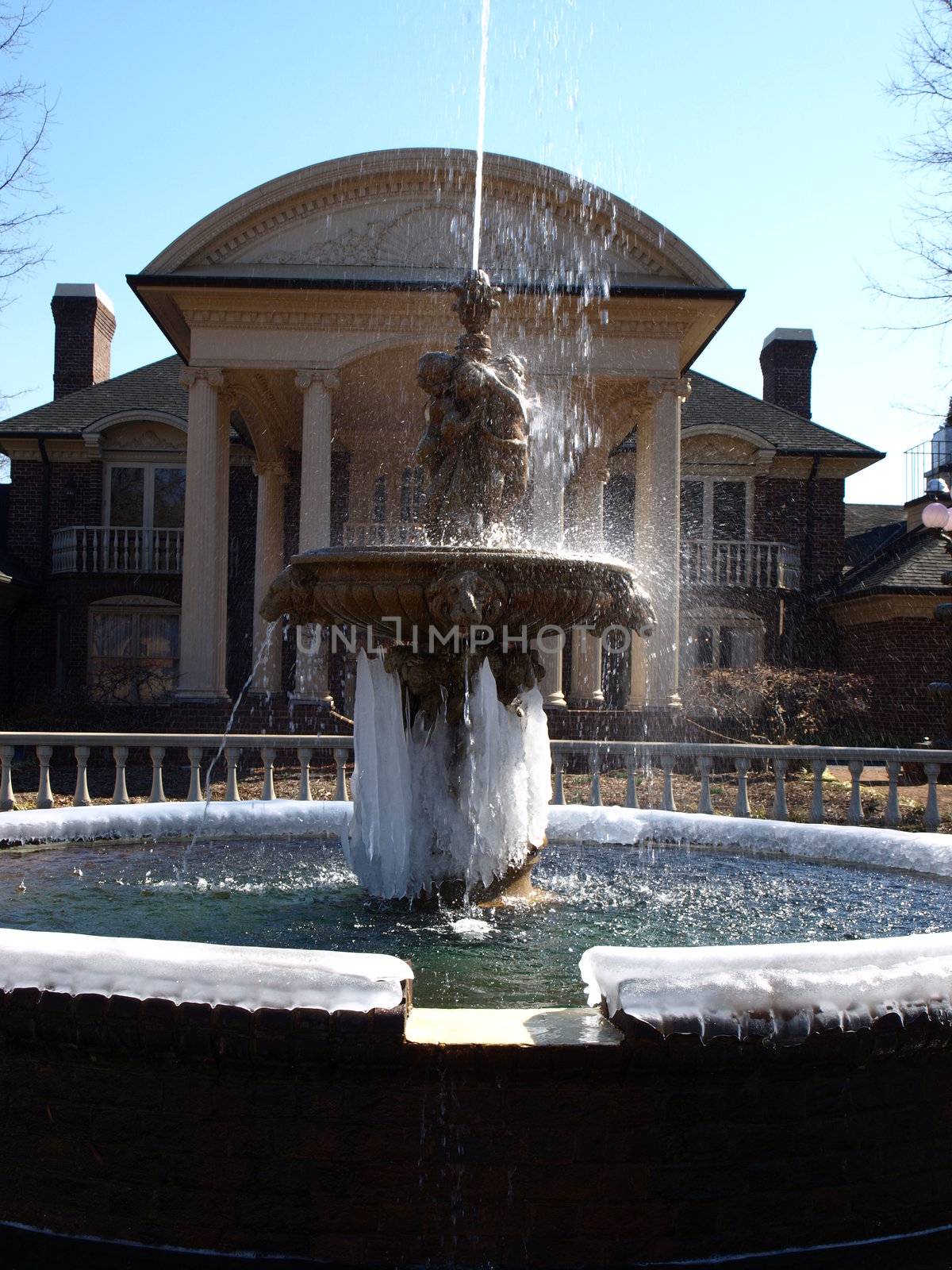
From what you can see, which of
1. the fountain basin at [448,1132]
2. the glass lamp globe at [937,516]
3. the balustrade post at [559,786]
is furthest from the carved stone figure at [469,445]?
the glass lamp globe at [937,516]

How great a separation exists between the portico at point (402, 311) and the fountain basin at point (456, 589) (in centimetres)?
1396

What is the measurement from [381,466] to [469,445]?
62.3 feet

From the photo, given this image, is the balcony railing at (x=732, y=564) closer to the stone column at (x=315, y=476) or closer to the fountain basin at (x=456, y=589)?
the stone column at (x=315, y=476)

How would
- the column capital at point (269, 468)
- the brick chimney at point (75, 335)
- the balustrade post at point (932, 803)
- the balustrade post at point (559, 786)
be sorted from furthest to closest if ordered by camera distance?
the brick chimney at point (75, 335), the column capital at point (269, 468), the balustrade post at point (932, 803), the balustrade post at point (559, 786)

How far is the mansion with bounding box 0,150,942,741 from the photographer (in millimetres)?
20031

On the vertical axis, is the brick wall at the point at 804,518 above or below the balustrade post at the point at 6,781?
above

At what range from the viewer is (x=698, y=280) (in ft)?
67.0

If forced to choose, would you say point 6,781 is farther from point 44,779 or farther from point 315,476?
point 315,476

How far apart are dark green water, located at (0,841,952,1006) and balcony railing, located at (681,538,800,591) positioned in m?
18.7

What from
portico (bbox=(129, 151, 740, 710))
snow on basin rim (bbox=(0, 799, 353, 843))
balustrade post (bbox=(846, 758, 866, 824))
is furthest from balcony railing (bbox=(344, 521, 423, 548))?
snow on basin rim (bbox=(0, 799, 353, 843))

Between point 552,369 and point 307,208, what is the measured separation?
560 cm

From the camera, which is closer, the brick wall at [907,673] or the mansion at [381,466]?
the mansion at [381,466]

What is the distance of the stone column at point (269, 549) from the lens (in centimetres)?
2255

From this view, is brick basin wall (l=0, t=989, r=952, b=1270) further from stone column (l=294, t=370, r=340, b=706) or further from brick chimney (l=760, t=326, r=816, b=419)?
brick chimney (l=760, t=326, r=816, b=419)
